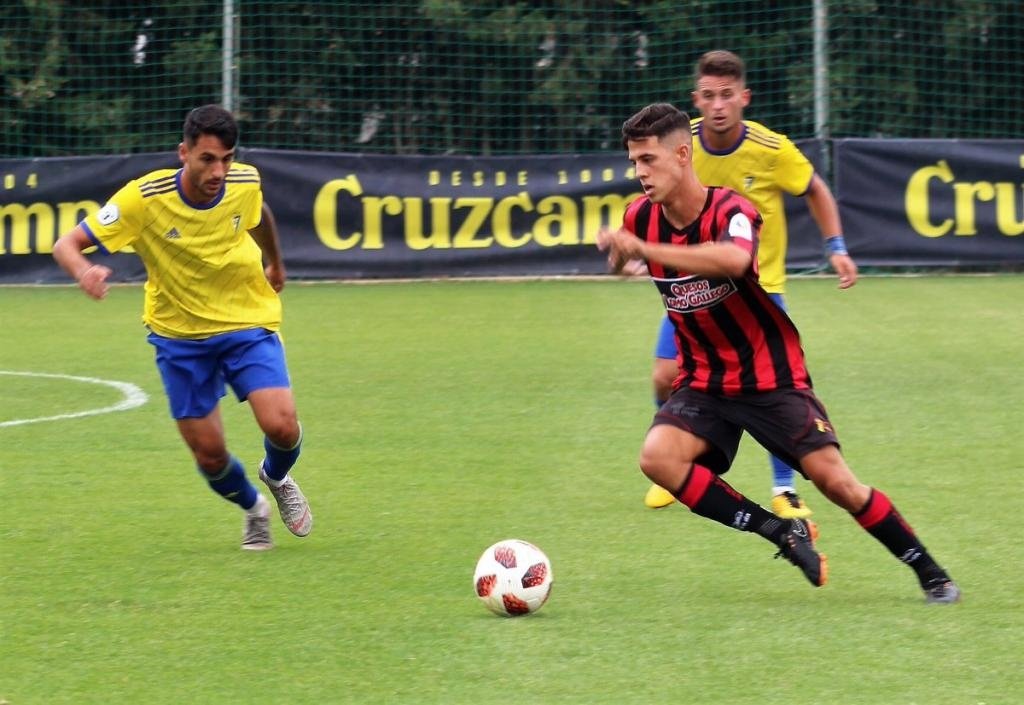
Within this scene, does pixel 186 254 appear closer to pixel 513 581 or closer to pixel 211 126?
pixel 211 126

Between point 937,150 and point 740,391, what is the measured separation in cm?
1127

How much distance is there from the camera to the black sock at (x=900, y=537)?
5328 millimetres

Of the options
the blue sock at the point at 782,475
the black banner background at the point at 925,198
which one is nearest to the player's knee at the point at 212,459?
the blue sock at the point at 782,475

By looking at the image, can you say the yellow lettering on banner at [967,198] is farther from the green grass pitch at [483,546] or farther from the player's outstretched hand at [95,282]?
the player's outstretched hand at [95,282]

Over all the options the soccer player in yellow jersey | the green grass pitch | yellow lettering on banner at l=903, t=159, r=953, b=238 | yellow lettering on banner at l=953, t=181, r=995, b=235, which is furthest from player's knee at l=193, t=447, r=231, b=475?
yellow lettering on banner at l=953, t=181, r=995, b=235

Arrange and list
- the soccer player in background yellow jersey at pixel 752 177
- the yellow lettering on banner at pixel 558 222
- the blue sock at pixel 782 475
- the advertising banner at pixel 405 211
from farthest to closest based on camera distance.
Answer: the yellow lettering on banner at pixel 558 222, the advertising banner at pixel 405 211, the soccer player in background yellow jersey at pixel 752 177, the blue sock at pixel 782 475

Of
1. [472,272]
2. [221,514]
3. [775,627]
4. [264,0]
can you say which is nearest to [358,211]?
[472,272]

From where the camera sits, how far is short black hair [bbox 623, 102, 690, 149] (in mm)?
5320

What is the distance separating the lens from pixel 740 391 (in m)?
5.51

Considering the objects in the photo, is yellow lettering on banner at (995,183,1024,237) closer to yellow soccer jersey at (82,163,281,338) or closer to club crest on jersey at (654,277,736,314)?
yellow soccer jersey at (82,163,281,338)

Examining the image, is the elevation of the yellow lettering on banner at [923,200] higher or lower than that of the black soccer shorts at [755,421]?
higher

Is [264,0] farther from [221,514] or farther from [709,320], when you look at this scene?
[709,320]

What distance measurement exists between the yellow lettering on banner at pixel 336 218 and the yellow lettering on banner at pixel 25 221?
253 cm

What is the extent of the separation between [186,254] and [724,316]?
2.16m
